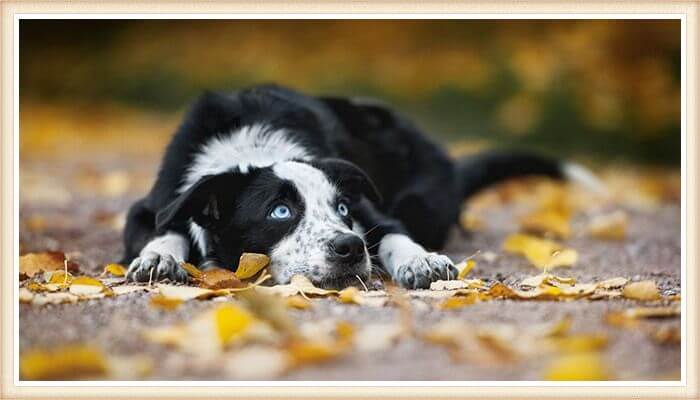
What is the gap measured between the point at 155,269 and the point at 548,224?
2.56 metres

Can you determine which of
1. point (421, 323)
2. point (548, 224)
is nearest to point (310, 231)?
point (421, 323)

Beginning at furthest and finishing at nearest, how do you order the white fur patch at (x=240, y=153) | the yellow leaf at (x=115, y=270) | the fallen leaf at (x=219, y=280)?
the white fur patch at (x=240, y=153) < the yellow leaf at (x=115, y=270) < the fallen leaf at (x=219, y=280)

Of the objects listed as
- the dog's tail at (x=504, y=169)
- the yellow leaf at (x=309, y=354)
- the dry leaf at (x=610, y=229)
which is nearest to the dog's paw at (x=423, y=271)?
the yellow leaf at (x=309, y=354)

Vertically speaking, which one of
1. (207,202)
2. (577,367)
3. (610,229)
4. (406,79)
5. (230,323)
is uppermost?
(406,79)

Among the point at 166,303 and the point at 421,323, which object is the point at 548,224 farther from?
the point at 166,303

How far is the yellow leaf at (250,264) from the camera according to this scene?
3041mm

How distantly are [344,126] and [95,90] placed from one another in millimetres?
2908

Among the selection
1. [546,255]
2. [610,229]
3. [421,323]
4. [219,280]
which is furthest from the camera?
[610,229]

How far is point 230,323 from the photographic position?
2.30 m

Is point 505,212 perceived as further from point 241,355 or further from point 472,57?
point 241,355

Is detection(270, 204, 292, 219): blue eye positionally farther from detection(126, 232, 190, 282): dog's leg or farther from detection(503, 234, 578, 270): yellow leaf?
detection(503, 234, 578, 270): yellow leaf

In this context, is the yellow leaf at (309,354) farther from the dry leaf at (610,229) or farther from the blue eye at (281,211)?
the dry leaf at (610,229)

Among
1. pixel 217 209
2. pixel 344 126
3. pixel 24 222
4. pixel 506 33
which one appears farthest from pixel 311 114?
pixel 506 33

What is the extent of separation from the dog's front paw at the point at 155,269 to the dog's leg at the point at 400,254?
2.74 ft
